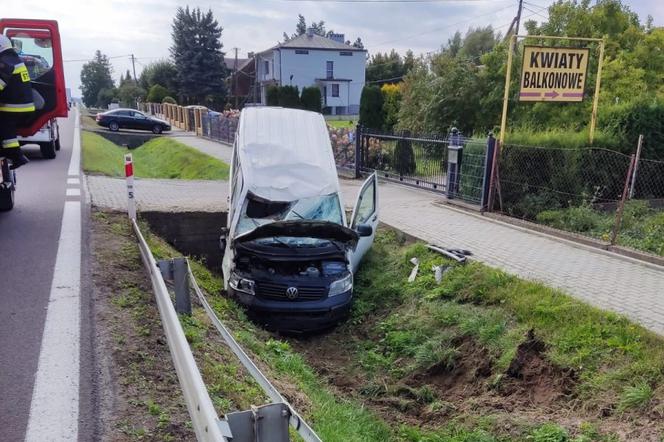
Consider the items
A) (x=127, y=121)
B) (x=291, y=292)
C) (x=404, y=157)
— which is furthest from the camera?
(x=127, y=121)

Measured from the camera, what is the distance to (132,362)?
3930mm

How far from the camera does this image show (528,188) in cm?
1095

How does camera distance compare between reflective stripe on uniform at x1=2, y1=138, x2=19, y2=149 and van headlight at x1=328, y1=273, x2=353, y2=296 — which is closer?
van headlight at x1=328, y1=273, x2=353, y2=296

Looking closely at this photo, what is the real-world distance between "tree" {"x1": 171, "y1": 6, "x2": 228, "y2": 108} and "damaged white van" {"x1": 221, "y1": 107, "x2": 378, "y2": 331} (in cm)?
5550

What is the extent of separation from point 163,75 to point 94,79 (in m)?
38.8

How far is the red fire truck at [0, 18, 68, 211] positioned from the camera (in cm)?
854

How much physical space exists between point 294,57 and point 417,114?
141ft

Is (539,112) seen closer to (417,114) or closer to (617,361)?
(417,114)

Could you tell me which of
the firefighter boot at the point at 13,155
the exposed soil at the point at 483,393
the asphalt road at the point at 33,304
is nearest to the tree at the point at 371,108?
the asphalt road at the point at 33,304

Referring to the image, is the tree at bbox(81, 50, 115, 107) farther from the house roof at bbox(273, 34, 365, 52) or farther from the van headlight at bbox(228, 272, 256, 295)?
the van headlight at bbox(228, 272, 256, 295)

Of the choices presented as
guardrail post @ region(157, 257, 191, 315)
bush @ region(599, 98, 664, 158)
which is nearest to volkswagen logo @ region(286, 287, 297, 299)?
guardrail post @ region(157, 257, 191, 315)

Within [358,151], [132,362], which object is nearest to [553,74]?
[358,151]

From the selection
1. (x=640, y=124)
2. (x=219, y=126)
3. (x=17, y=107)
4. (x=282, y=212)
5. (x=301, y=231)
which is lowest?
(x=301, y=231)

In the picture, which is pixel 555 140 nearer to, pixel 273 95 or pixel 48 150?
pixel 48 150
